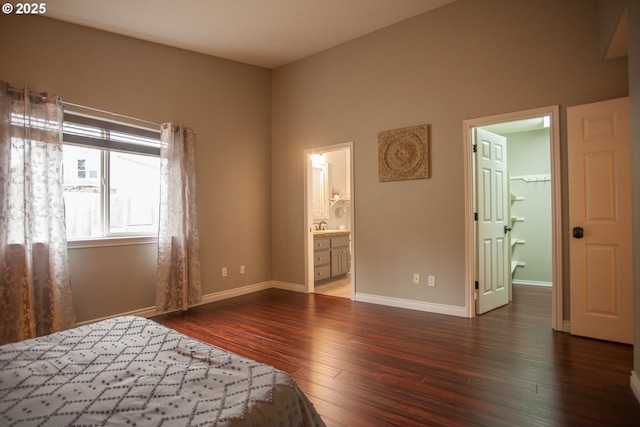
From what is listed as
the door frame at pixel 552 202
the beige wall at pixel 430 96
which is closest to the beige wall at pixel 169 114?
the beige wall at pixel 430 96

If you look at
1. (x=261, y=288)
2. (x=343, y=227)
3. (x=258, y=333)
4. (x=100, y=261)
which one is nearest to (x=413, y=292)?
(x=258, y=333)

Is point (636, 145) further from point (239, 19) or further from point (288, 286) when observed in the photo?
point (288, 286)

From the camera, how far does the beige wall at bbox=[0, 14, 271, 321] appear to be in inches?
127

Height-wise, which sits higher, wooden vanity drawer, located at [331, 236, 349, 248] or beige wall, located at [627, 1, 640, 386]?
beige wall, located at [627, 1, 640, 386]

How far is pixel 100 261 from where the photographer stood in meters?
3.52

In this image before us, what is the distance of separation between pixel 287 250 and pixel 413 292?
2.08m

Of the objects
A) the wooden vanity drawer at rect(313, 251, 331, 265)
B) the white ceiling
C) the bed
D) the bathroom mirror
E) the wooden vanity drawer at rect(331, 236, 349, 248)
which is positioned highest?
the white ceiling

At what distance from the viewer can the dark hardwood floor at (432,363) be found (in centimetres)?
185

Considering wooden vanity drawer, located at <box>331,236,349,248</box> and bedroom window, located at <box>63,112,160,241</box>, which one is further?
wooden vanity drawer, located at <box>331,236,349,248</box>

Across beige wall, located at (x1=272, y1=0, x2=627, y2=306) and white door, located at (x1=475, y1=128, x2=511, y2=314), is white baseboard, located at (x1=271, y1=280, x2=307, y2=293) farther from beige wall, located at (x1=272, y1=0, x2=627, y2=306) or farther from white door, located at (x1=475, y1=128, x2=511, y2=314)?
white door, located at (x1=475, y1=128, x2=511, y2=314)

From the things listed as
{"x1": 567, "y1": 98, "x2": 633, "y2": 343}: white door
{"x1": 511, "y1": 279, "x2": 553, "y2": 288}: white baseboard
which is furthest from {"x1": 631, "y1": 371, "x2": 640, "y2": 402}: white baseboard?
{"x1": 511, "y1": 279, "x2": 553, "y2": 288}: white baseboard

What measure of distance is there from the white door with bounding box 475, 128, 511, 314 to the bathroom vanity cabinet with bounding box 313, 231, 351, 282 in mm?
2438

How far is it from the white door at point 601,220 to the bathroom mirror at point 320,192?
158 inches

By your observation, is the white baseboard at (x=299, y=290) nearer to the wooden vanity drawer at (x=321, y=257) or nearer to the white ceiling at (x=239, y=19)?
the wooden vanity drawer at (x=321, y=257)
